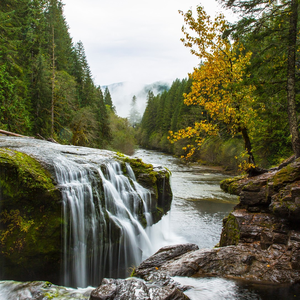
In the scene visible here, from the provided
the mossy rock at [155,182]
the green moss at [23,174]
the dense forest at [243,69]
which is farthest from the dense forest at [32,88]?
the dense forest at [243,69]

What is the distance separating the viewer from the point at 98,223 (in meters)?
7.48

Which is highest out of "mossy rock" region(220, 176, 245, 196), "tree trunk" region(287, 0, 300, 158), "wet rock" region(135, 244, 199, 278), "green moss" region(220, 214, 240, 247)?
"tree trunk" region(287, 0, 300, 158)

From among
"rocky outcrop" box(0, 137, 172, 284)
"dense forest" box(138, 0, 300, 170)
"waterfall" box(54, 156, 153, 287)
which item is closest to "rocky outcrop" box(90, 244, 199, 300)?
"waterfall" box(54, 156, 153, 287)

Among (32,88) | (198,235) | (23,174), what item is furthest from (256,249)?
(32,88)

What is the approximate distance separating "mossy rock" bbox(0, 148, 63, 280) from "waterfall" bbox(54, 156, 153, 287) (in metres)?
0.35

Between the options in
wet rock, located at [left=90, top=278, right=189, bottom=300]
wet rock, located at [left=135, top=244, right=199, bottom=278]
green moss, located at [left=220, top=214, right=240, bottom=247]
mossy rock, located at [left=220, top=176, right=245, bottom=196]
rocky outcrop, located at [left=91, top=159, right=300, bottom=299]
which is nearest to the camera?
wet rock, located at [left=90, top=278, right=189, bottom=300]

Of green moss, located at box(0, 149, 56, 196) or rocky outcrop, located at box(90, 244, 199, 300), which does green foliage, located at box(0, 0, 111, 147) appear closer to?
green moss, located at box(0, 149, 56, 196)

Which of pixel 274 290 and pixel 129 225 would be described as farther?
pixel 129 225

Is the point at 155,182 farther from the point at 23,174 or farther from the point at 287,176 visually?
the point at 23,174

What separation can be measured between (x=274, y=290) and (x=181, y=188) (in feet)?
50.7

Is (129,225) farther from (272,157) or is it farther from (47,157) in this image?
(272,157)

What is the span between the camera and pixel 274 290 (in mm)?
4203

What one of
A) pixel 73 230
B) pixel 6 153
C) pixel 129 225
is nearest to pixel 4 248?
pixel 73 230

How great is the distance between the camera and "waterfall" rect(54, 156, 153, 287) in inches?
267
